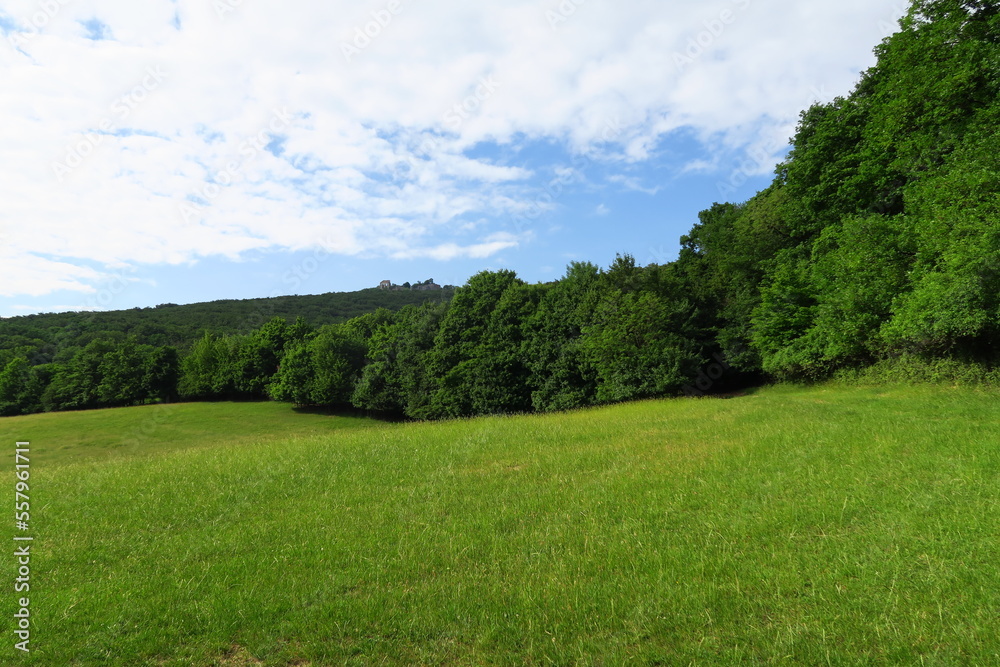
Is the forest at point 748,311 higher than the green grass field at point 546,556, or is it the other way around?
the forest at point 748,311

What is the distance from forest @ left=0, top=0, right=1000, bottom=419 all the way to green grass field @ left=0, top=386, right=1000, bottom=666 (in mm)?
11355

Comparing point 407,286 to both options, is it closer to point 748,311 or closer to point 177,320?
point 177,320

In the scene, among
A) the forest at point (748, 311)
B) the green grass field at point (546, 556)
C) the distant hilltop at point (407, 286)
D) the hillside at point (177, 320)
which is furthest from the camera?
the distant hilltop at point (407, 286)

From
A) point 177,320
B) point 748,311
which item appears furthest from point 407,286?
point 748,311

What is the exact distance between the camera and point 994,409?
14.6 meters

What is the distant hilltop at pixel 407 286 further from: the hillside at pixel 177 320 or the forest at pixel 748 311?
the forest at pixel 748 311

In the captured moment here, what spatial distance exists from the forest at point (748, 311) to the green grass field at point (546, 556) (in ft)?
37.3

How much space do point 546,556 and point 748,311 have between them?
34914 millimetres

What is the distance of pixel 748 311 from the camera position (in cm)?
3684

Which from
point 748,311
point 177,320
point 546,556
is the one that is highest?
point 177,320

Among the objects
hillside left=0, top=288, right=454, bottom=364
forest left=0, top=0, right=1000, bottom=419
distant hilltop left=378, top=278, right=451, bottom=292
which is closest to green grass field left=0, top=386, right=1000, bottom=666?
forest left=0, top=0, right=1000, bottom=419

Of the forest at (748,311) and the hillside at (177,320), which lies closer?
the forest at (748,311)

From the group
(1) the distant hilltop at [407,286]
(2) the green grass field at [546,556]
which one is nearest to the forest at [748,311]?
(2) the green grass field at [546,556]

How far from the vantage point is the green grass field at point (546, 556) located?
505 cm
